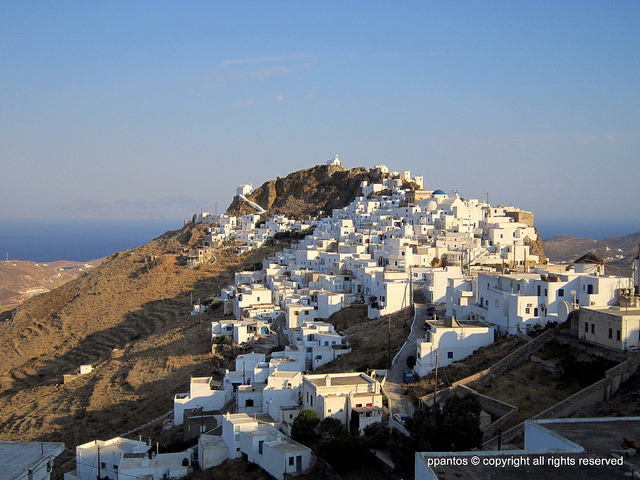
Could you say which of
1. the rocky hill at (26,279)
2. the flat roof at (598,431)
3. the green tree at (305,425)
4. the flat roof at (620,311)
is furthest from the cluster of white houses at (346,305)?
the rocky hill at (26,279)

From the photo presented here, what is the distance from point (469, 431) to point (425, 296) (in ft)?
57.1

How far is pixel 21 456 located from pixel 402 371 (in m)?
13.5

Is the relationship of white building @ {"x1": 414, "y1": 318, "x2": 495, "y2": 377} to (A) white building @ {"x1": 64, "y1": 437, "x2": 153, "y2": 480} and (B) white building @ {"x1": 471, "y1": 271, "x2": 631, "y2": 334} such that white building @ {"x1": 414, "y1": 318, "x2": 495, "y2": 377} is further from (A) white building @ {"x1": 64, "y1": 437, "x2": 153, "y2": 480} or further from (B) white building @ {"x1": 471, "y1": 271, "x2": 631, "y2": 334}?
(A) white building @ {"x1": 64, "y1": 437, "x2": 153, "y2": 480}

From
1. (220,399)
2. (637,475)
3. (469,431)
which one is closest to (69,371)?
(220,399)

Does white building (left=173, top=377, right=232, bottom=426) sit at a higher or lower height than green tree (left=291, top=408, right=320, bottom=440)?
lower

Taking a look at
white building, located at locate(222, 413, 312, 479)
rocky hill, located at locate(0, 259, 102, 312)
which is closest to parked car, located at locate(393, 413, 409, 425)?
white building, located at locate(222, 413, 312, 479)

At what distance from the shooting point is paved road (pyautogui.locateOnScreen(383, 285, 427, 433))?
2033cm

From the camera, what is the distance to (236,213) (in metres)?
85.6

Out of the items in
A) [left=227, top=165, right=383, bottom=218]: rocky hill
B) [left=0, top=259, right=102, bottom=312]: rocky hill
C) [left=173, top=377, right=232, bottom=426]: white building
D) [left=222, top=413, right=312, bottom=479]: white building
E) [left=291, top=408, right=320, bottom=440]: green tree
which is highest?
[left=227, top=165, right=383, bottom=218]: rocky hill

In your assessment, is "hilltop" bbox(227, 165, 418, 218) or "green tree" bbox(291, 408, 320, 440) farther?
"hilltop" bbox(227, 165, 418, 218)

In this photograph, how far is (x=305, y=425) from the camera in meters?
19.5

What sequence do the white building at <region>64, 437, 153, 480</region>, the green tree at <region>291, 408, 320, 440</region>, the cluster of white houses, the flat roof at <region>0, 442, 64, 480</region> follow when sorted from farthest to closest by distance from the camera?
the white building at <region>64, 437, 153, 480</region>, the cluster of white houses, the green tree at <region>291, 408, 320, 440</region>, the flat roof at <region>0, 442, 64, 480</region>

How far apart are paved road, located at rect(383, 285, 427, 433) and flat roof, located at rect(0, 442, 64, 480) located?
371 inches

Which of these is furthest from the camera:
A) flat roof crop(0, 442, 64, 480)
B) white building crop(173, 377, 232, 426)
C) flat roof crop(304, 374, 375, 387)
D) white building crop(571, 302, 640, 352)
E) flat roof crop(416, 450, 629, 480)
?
white building crop(173, 377, 232, 426)
